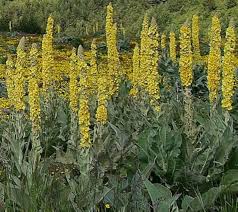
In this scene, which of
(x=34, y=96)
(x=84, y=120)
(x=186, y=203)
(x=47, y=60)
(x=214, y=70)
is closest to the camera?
(x=186, y=203)

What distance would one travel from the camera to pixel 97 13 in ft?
269

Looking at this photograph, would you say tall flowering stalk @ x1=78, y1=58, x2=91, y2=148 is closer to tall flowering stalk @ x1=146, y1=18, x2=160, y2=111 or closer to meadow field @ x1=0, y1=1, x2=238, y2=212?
meadow field @ x1=0, y1=1, x2=238, y2=212

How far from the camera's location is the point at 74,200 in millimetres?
5168

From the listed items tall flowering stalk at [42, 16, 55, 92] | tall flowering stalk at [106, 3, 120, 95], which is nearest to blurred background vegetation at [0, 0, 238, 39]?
tall flowering stalk at [106, 3, 120, 95]

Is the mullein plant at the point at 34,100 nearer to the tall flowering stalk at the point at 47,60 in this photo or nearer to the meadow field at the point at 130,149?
the meadow field at the point at 130,149

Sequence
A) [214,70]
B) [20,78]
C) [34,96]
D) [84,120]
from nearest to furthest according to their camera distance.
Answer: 1. [84,120]
2. [34,96]
3. [20,78]
4. [214,70]

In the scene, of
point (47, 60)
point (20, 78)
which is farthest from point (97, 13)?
point (20, 78)

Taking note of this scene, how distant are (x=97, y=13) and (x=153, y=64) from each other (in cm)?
7677

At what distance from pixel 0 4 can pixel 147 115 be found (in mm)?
85555

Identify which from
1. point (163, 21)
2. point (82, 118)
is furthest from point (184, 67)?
point (163, 21)

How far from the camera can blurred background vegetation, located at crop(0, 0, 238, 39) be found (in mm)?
60875

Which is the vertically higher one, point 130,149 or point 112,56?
point 112,56

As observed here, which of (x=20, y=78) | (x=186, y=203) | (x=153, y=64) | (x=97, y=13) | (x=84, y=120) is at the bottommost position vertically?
(x=97, y=13)

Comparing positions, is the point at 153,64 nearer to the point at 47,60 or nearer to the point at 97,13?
the point at 47,60
